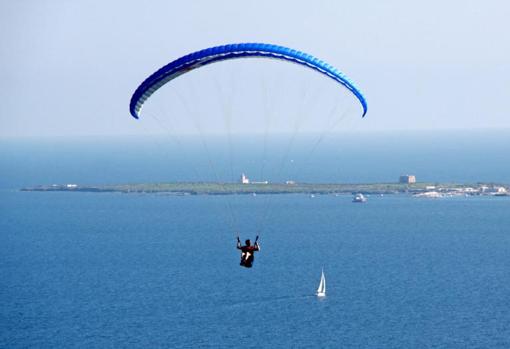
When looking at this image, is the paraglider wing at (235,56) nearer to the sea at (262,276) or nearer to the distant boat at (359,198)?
the sea at (262,276)

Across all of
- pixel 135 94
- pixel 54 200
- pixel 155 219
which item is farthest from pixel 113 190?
pixel 135 94

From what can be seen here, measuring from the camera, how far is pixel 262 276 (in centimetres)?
9431

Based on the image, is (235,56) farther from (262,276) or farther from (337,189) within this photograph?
(337,189)

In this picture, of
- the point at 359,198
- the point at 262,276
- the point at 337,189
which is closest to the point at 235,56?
the point at 262,276

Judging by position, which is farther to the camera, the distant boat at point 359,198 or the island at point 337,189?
the island at point 337,189

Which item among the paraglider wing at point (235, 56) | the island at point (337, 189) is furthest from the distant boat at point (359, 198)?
the paraglider wing at point (235, 56)

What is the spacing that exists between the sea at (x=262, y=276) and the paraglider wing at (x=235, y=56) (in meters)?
35.2

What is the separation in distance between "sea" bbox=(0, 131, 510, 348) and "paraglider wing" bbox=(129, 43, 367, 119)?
116 ft

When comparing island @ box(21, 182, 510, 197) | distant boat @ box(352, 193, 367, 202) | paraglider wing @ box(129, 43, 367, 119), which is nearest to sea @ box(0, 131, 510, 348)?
distant boat @ box(352, 193, 367, 202)

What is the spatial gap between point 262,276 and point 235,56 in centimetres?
6156

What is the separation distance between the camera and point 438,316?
78.1 metres

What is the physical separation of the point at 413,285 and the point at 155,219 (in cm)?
6132

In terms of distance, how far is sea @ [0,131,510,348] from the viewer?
7262 centimetres

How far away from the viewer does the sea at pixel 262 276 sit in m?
72.6
